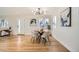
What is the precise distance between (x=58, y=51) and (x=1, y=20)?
1.41 meters

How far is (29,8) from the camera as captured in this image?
2.60 metres

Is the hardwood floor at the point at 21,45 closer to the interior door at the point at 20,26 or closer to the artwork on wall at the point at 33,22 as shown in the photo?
the interior door at the point at 20,26

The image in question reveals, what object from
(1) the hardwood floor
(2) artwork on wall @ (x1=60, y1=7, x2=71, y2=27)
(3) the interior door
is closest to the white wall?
(2) artwork on wall @ (x1=60, y1=7, x2=71, y2=27)

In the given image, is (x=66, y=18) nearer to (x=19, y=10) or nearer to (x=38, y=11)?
(x=38, y=11)

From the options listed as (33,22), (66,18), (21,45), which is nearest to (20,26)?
(33,22)

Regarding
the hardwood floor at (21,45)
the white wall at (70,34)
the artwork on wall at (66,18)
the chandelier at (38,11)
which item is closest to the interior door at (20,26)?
the hardwood floor at (21,45)

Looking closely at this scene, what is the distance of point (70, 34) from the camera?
3.07 metres

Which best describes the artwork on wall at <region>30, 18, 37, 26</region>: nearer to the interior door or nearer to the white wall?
the interior door

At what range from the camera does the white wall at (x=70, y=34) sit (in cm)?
277

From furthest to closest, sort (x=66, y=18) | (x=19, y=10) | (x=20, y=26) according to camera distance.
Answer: (x=66, y=18), (x=20, y=26), (x=19, y=10)

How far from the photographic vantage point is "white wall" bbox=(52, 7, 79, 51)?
277cm

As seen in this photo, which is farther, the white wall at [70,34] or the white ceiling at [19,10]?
the white wall at [70,34]
